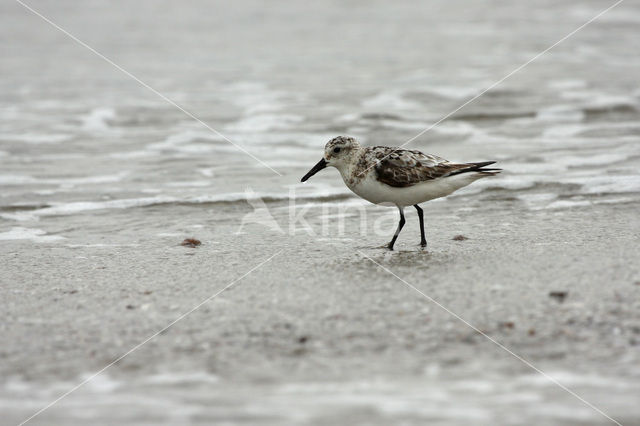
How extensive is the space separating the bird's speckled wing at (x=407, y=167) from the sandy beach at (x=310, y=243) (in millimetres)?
537

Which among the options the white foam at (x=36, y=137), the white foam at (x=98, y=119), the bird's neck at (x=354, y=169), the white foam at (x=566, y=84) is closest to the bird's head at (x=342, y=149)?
the bird's neck at (x=354, y=169)

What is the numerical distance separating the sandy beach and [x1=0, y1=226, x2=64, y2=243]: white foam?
0.11 feet

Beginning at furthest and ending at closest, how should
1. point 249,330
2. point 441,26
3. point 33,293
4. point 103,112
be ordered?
point 441,26 → point 103,112 → point 33,293 → point 249,330

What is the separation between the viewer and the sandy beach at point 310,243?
133 inches

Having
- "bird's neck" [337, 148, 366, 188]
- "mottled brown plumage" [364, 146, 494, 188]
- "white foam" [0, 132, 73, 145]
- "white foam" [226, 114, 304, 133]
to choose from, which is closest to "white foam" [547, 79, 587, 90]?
"white foam" [226, 114, 304, 133]

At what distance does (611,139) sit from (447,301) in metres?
5.37

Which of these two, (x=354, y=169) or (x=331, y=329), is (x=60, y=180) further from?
(x=331, y=329)

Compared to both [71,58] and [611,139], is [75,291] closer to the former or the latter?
[611,139]

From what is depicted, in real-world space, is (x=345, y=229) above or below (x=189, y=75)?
below

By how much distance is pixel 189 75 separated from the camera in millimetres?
12930

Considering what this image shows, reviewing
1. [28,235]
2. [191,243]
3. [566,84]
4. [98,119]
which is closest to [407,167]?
[191,243]

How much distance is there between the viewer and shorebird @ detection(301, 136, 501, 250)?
5.54m

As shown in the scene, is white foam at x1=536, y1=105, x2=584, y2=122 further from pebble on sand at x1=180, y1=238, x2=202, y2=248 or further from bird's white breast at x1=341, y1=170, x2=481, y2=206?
pebble on sand at x1=180, y1=238, x2=202, y2=248

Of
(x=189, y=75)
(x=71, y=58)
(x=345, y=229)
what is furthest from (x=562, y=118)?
(x=71, y=58)
